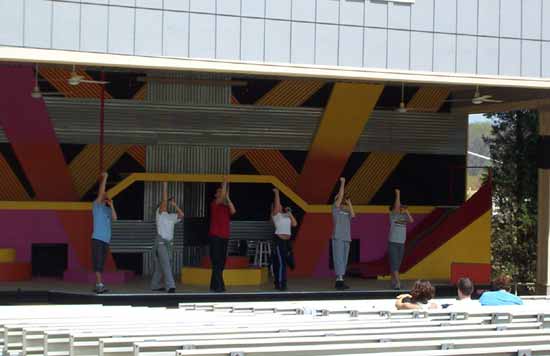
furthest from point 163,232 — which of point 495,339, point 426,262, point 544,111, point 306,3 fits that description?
point 495,339

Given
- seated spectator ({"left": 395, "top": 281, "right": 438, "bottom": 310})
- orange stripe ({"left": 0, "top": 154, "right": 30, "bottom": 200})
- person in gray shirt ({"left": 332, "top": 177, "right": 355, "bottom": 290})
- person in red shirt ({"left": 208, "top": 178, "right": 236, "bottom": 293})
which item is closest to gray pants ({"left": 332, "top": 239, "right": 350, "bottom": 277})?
person in gray shirt ({"left": 332, "top": 177, "right": 355, "bottom": 290})

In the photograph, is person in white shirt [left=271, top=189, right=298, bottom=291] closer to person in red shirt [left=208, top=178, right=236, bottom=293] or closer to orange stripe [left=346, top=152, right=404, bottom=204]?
person in red shirt [left=208, top=178, right=236, bottom=293]

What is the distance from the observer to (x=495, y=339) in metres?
6.20

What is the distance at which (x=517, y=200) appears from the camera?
2609 centimetres

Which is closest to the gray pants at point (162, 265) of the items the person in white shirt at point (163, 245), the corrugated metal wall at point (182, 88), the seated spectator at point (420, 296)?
the person in white shirt at point (163, 245)

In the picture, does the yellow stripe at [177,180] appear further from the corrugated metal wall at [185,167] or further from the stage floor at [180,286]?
the stage floor at [180,286]

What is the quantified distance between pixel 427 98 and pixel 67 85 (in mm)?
7235

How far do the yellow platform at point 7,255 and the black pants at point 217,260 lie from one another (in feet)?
12.3

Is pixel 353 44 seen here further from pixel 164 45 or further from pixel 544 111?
pixel 544 111

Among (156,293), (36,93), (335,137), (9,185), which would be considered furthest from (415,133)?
(36,93)

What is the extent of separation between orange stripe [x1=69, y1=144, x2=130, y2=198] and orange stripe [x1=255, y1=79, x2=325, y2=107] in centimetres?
280

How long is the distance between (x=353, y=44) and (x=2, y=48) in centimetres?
504

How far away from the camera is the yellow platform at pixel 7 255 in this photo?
1922 cm

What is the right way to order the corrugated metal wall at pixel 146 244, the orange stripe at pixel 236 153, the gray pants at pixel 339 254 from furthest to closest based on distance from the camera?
the orange stripe at pixel 236 153 < the corrugated metal wall at pixel 146 244 < the gray pants at pixel 339 254
